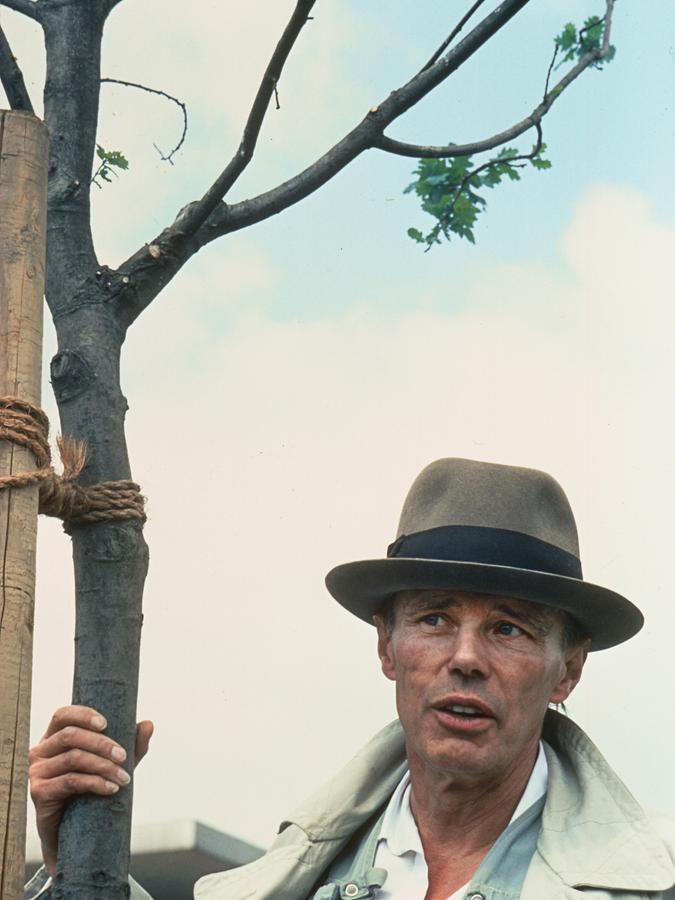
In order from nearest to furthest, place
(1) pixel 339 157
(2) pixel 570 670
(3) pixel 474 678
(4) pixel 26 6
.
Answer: (3) pixel 474 678, (2) pixel 570 670, (1) pixel 339 157, (4) pixel 26 6

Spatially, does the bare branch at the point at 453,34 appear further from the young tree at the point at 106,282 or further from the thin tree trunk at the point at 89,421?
the thin tree trunk at the point at 89,421

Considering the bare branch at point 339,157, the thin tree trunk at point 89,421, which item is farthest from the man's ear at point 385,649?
the bare branch at point 339,157

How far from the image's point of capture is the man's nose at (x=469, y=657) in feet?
10.6

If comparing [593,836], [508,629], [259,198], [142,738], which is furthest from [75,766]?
[259,198]

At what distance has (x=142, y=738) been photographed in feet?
11.7

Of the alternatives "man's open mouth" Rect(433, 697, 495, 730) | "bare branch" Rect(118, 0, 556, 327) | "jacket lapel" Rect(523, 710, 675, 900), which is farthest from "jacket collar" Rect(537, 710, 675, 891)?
"bare branch" Rect(118, 0, 556, 327)

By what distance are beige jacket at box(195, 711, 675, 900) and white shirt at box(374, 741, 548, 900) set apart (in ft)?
0.14

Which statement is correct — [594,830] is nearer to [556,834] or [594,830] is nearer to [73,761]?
[556,834]

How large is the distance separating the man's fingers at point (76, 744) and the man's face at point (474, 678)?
1.96ft

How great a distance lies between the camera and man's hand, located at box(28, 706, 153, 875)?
132 inches

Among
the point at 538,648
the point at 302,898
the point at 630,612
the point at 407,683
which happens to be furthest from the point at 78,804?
the point at 630,612

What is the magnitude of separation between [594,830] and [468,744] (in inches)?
11.4

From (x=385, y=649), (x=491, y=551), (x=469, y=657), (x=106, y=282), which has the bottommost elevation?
(x=469, y=657)

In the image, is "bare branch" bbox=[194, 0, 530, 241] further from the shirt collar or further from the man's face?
the shirt collar
